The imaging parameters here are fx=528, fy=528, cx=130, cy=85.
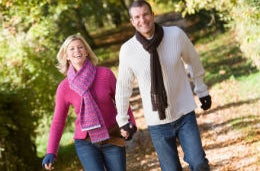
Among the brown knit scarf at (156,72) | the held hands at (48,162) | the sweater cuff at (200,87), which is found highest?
the brown knit scarf at (156,72)

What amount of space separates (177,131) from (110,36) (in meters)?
34.5

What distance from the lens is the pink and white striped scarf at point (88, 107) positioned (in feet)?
16.8

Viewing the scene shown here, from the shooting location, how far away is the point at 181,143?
4766mm

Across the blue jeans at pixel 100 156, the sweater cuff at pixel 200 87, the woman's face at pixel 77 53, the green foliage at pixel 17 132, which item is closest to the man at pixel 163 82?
the sweater cuff at pixel 200 87

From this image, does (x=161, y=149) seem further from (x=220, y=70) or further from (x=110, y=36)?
(x=110, y=36)

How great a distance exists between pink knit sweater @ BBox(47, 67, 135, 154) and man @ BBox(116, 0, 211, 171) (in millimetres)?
362

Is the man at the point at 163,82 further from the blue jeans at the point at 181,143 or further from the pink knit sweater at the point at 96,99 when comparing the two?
the pink knit sweater at the point at 96,99

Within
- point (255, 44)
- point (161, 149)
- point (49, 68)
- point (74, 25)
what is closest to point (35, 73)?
point (49, 68)

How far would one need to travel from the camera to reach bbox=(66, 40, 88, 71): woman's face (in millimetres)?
5215

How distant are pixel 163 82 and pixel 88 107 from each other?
0.86 metres

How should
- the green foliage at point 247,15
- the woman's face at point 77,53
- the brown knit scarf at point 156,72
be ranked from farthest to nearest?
1. the green foliage at point 247,15
2. the woman's face at point 77,53
3. the brown knit scarf at point 156,72

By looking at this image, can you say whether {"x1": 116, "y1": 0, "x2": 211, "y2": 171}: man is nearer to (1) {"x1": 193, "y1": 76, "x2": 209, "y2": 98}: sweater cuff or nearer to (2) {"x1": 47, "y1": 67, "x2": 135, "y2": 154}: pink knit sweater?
(1) {"x1": 193, "y1": 76, "x2": 209, "y2": 98}: sweater cuff

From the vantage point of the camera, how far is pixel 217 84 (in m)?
14.9

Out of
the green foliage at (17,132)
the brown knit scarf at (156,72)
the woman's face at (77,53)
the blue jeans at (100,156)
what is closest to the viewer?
the brown knit scarf at (156,72)
